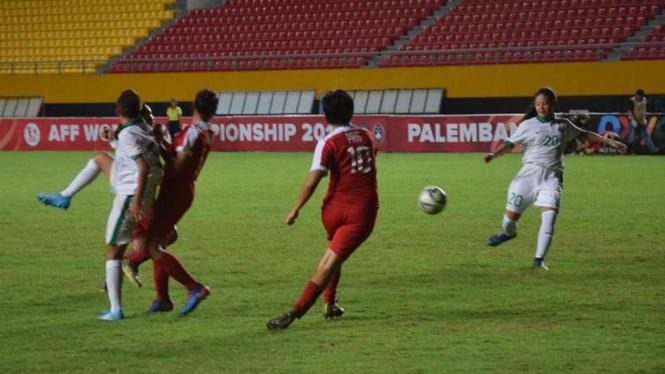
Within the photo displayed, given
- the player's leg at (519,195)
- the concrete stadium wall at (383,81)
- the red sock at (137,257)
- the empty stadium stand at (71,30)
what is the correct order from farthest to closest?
the empty stadium stand at (71,30) < the concrete stadium wall at (383,81) < the player's leg at (519,195) < the red sock at (137,257)

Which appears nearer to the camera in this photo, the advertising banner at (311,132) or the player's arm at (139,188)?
the player's arm at (139,188)

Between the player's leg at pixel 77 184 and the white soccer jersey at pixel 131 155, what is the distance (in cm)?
20

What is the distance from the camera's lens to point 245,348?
24.4 ft

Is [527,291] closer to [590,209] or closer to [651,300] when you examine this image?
[651,300]

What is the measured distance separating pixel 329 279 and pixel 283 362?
1107 millimetres

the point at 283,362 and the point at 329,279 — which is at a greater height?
the point at 329,279

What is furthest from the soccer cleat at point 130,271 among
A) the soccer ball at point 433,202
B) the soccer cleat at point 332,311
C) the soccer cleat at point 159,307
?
the soccer ball at point 433,202

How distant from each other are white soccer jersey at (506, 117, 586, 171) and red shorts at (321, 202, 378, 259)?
3719 millimetres

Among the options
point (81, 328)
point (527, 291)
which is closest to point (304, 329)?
point (81, 328)

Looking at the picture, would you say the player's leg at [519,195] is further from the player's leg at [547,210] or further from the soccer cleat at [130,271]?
the soccer cleat at [130,271]

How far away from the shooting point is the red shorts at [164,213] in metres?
8.57

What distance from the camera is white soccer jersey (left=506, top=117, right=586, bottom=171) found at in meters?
11.4

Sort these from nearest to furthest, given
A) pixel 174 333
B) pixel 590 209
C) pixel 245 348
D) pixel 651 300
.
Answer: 1. pixel 245 348
2. pixel 174 333
3. pixel 651 300
4. pixel 590 209

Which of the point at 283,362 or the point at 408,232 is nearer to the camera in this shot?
the point at 283,362
